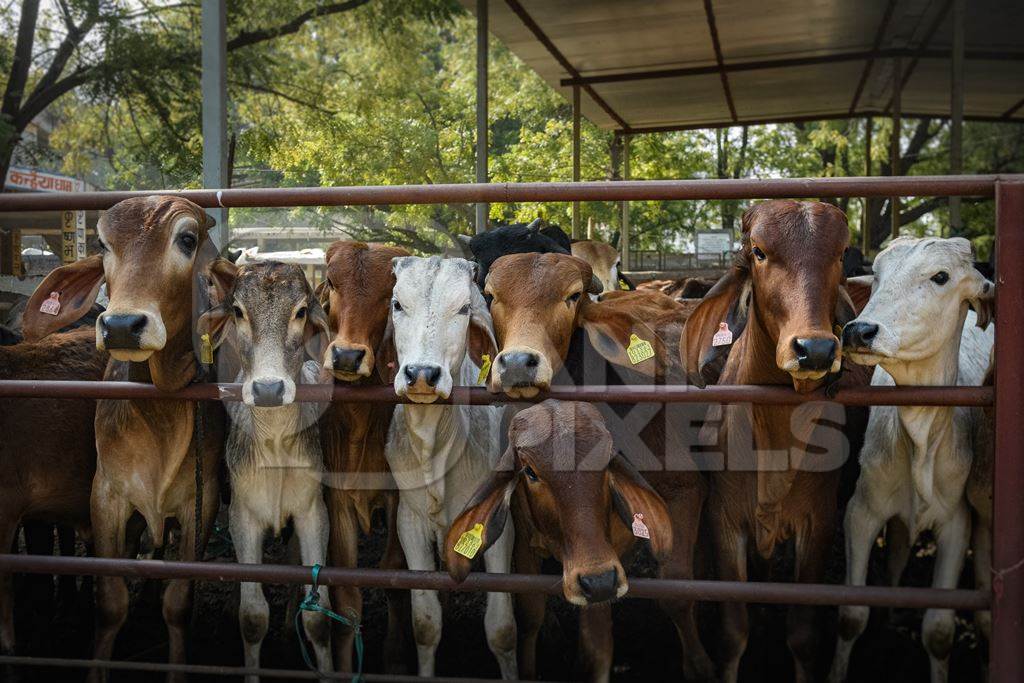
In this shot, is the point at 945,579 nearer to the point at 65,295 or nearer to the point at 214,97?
the point at 65,295

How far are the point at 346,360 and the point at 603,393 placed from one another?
0.97 metres

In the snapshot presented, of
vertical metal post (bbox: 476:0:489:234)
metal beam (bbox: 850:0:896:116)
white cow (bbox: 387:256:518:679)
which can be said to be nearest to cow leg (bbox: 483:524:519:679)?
white cow (bbox: 387:256:518:679)

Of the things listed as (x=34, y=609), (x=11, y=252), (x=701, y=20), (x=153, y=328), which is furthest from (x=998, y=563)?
(x=701, y=20)

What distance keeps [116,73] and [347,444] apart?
9.10 m

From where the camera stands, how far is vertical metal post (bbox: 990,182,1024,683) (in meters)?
2.86

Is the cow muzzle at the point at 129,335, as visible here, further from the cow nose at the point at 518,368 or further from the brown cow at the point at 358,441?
the cow nose at the point at 518,368

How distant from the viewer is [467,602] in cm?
538

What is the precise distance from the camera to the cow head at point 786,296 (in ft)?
10.1

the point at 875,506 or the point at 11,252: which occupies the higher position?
the point at 11,252

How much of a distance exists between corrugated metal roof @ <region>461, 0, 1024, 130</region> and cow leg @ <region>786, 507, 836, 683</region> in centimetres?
580

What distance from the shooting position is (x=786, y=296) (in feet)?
10.7

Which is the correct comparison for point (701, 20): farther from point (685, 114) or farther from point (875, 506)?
point (875, 506)

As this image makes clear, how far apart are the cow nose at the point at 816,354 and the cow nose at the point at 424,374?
115cm


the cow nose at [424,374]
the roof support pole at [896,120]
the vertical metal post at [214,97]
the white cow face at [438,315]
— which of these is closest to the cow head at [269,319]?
the white cow face at [438,315]
